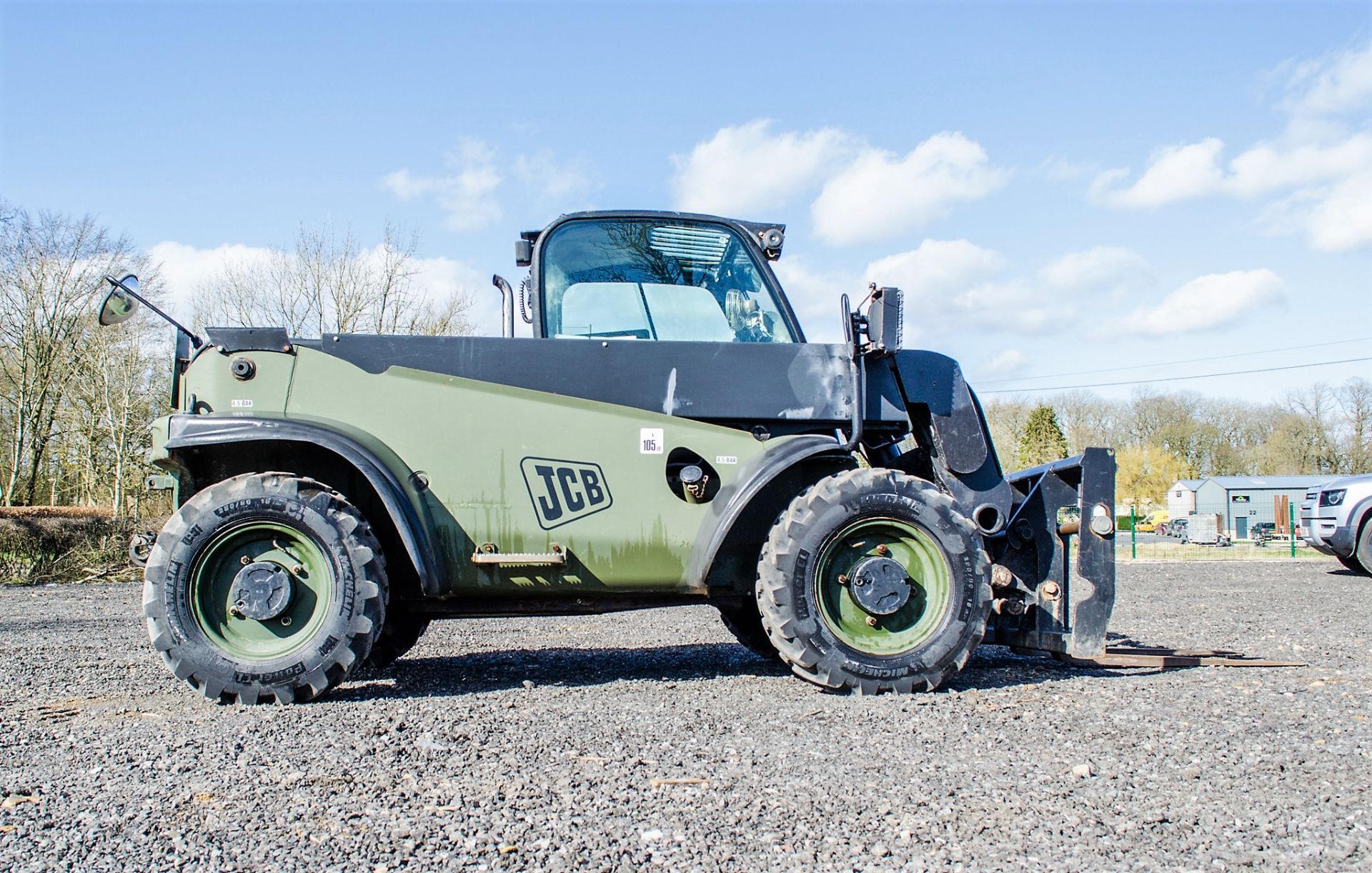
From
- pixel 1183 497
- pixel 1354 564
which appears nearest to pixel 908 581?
pixel 1354 564

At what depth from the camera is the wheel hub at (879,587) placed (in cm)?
498

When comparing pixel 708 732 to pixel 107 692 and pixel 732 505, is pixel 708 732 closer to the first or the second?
pixel 732 505

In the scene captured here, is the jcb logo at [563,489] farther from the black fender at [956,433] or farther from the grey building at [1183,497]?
the grey building at [1183,497]

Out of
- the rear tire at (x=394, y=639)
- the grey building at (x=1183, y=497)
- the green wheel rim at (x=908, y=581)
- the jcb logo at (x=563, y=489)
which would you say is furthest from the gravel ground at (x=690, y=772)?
the grey building at (x=1183, y=497)

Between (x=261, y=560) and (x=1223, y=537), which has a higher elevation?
(x=261, y=560)

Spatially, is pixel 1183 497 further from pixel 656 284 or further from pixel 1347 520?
pixel 656 284

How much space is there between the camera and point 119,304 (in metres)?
4.94

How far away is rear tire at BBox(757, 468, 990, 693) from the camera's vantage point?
487cm

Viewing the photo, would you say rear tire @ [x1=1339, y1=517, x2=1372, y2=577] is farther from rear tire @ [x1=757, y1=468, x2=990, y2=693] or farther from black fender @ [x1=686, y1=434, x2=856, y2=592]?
black fender @ [x1=686, y1=434, x2=856, y2=592]

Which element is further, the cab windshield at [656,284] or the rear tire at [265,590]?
the cab windshield at [656,284]

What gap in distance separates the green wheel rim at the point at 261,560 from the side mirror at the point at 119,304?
125 cm

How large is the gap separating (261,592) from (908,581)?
10.4ft

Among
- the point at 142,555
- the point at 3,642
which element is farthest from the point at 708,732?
the point at 3,642

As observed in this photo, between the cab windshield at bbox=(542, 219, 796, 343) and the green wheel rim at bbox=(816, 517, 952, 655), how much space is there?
123 cm
